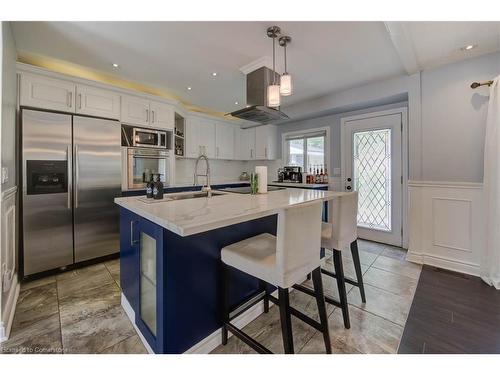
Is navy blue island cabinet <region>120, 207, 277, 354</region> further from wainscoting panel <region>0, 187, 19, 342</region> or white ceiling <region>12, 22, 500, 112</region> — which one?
white ceiling <region>12, 22, 500, 112</region>

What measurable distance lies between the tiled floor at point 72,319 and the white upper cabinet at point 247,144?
11.0 ft

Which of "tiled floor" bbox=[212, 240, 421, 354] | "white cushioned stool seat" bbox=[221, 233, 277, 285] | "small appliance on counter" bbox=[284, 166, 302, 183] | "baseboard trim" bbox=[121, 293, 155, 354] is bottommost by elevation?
"tiled floor" bbox=[212, 240, 421, 354]

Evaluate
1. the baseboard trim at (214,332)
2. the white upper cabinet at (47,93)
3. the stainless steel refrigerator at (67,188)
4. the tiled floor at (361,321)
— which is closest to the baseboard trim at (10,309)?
the stainless steel refrigerator at (67,188)

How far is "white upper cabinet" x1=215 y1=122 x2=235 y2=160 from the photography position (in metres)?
4.61

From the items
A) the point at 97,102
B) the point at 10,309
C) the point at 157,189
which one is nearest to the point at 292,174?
the point at 157,189

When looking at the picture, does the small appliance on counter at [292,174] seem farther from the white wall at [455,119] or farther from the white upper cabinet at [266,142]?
the white wall at [455,119]

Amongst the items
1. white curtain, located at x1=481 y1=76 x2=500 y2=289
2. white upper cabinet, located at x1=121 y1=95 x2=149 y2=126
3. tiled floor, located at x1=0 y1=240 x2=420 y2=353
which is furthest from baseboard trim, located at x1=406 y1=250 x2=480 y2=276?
white upper cabinet, located at x1=121 y1=95 x2=149 y2=126

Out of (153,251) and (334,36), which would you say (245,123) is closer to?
(334,36)

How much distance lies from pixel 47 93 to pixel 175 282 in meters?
2.64

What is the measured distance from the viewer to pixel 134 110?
311cm

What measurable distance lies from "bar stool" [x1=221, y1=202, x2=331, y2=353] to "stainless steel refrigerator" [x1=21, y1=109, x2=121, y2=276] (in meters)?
2.13

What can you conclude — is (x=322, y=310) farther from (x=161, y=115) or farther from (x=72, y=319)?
(x=161, y=115)
